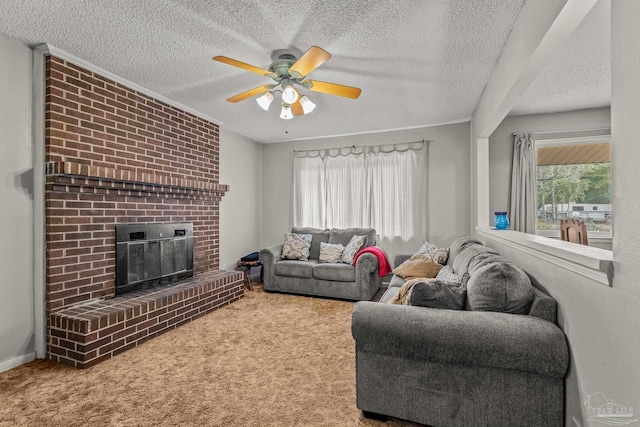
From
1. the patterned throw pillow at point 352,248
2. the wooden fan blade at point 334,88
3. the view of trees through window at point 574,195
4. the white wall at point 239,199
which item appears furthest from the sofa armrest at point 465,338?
the white wall at point 239,199

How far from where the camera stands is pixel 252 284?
5.03 meters

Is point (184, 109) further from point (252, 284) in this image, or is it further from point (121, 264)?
point (252, 284)

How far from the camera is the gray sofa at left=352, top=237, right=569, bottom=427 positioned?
1.48 metres

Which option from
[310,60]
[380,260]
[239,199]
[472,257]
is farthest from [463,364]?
[239,199]

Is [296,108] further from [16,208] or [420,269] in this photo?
[16,208]

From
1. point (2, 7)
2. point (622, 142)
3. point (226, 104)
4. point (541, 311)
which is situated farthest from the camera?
point (226, 104)

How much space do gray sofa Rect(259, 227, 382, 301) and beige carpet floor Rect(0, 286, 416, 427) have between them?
106 cm

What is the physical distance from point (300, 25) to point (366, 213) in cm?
330

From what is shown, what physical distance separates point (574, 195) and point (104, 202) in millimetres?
5489

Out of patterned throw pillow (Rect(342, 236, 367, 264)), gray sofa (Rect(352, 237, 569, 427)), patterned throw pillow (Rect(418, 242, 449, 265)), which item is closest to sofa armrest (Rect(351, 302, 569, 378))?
gray sofa (Rect(352, 237, 569, 427))

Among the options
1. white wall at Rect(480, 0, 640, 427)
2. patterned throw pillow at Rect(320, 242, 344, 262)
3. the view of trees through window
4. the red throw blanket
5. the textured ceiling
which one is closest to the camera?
white wall at Rect(480, 0, 640, 427)

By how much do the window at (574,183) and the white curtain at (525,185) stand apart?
19 cm

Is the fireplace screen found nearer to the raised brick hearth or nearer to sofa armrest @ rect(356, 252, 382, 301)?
the raised brick hearth

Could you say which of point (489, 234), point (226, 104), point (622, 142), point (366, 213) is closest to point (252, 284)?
point (366, 213)
